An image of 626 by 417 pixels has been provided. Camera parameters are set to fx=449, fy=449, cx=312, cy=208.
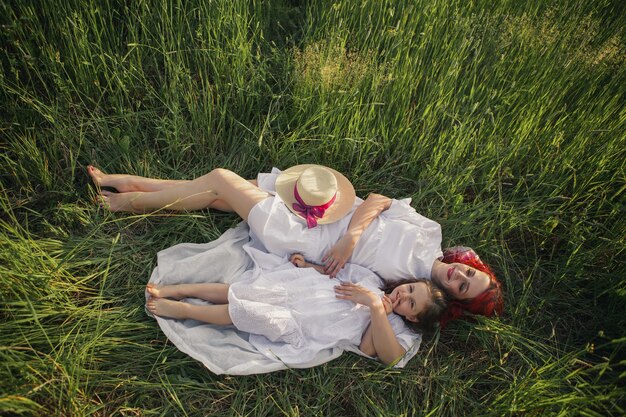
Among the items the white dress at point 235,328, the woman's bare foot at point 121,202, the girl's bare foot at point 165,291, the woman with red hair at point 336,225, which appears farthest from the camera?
the woman's bare foot at point 121,202

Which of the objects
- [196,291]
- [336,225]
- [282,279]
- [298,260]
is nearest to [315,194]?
[336,225]

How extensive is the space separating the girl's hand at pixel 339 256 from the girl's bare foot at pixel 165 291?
2.70ft

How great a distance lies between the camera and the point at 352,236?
101 inches

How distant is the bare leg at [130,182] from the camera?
2.72 m

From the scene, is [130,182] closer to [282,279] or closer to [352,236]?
[282,279]

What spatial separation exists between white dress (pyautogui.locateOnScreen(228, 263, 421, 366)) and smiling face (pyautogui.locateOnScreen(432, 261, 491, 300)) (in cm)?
32

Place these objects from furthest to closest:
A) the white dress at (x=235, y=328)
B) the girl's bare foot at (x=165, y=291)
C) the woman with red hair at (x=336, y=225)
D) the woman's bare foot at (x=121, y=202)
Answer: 1. the woman's bare foot at (x=121, y=202)
2. the woman with red hair at (x=336, y=225)
3. the girl's bare foot at (x=165, y=291)
4. the white dress at (x=235, y=328)

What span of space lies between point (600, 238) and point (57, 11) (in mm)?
3543

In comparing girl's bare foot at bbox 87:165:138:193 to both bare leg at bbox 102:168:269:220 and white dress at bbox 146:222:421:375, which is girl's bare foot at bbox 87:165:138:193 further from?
white dress at bbox 146:222:421:375

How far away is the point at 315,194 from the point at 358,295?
0.59 m

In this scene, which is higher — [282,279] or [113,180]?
[113,180]

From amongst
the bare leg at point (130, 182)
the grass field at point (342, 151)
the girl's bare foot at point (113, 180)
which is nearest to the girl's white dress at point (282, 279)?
the grass field at point (342, 151)

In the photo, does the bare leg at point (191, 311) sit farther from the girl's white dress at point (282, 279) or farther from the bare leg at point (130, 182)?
the bare leg at point (130, 182)

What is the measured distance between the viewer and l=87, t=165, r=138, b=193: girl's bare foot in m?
2.72
